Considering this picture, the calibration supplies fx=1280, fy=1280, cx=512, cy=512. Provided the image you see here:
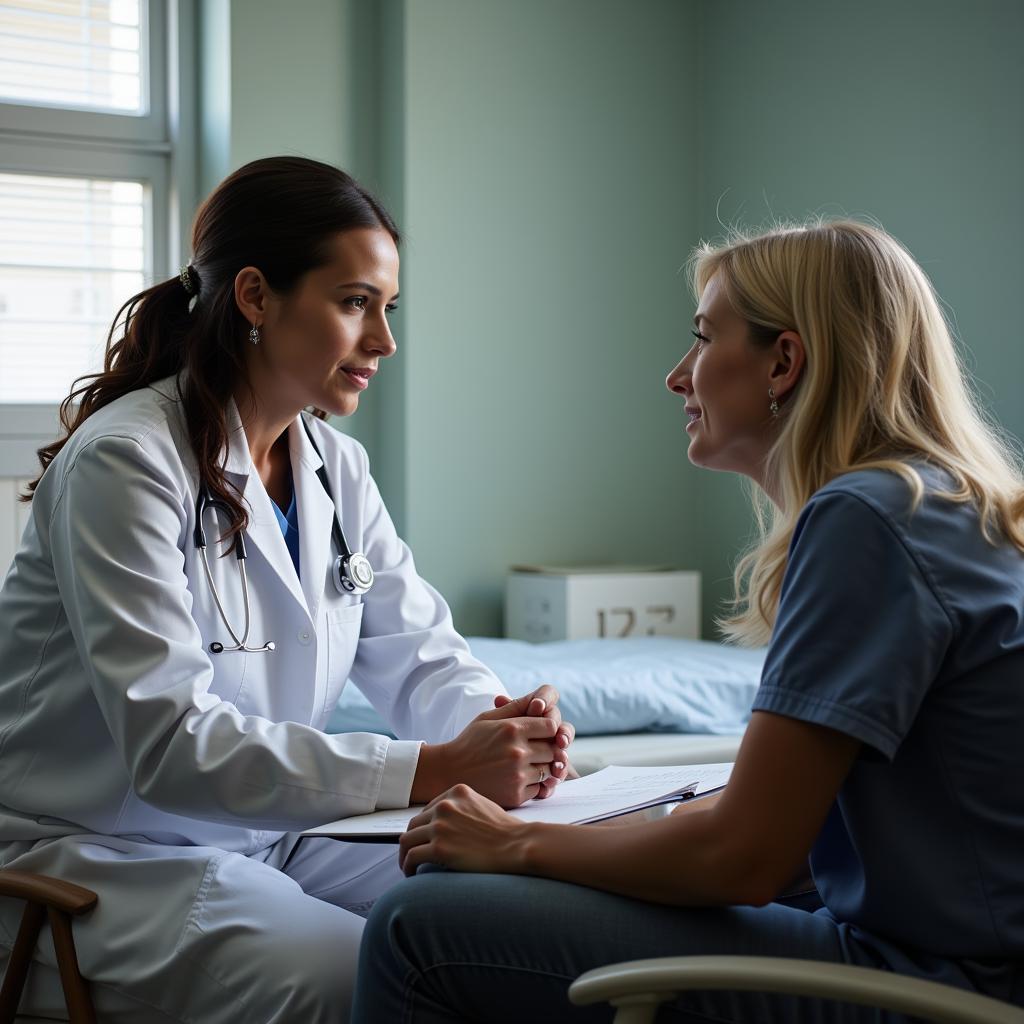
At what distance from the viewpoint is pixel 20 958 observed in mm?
1342

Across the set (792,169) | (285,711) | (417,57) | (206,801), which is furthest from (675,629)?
(206,801)

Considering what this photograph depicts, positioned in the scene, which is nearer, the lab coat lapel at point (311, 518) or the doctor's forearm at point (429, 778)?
the doctor's forearm at point (429, 778)

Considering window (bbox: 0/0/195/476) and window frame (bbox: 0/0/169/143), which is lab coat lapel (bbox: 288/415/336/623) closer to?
window (bbox: 0/0/195/476)

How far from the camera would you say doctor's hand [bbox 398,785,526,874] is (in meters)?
1.15

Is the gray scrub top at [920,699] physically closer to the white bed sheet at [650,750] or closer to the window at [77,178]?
the white bed sheet at [650,750]

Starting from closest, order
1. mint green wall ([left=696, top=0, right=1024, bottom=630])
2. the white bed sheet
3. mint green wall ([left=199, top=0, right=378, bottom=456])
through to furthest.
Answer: the white bed sheet, mint green wall ([left=696, top=0, right=1024, bottom=630]), mint green wall ([left=199, top=0, right=378, bottom=456])

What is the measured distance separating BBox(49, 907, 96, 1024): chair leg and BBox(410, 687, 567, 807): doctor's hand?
1.25ft

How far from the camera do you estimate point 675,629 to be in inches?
151

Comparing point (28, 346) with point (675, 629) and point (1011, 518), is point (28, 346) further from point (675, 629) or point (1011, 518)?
point (1011, 518)

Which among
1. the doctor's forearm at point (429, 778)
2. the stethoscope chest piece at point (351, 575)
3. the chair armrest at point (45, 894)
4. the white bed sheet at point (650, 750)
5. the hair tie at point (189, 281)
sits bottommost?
the white bed sheet at point (650, 750)

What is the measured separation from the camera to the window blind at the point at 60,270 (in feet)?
11.9

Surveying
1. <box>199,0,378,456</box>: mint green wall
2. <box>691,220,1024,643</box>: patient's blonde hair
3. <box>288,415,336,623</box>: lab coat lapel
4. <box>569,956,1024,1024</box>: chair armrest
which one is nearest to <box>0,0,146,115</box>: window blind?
<box>199,0,378,456</box>: mint green wall

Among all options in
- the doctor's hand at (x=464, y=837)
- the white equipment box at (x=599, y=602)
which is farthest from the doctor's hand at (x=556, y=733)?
the white equipment box at (x=599, y=602)

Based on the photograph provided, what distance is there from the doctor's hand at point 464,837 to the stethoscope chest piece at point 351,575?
547 mm
